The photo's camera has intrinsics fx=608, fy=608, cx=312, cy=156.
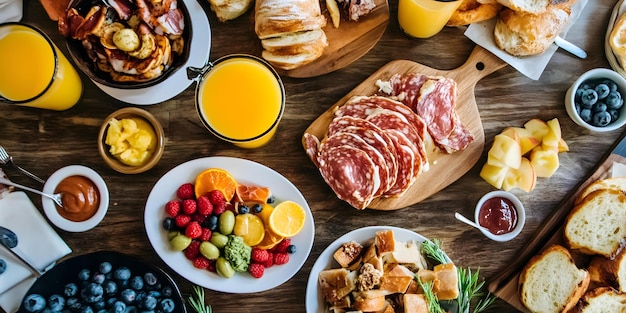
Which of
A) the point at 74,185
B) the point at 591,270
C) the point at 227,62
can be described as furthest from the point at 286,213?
the point at 591,270

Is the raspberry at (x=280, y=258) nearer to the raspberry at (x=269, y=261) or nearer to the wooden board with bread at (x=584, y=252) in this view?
the raspberry at (x=269, y=261)

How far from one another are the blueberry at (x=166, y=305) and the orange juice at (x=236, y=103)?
0.52 meters

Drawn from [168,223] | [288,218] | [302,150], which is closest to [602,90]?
[302,150]

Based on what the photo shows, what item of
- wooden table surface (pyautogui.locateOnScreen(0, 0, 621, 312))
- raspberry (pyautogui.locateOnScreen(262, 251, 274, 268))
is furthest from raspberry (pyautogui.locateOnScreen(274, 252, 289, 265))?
wooden table surface (pyautogui.locateOnScreen(0, 0, 621, 312))

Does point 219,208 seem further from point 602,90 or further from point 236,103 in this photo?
point 602,90

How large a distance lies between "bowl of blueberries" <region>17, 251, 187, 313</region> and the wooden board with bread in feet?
3.52

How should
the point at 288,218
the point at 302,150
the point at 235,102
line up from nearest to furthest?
the point at 235,102 < the point at 288,218 < the point at 302,150

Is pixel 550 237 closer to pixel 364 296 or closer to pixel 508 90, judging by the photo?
pixel 508 90

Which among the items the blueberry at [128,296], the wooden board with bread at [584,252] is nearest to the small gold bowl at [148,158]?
the blueberry at [128,296]

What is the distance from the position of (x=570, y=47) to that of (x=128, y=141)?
1.48 meters

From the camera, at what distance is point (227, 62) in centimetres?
181

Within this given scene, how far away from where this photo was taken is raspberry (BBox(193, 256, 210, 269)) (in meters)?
1.90

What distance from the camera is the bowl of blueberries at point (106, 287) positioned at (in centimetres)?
183

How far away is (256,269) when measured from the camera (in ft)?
6.23
